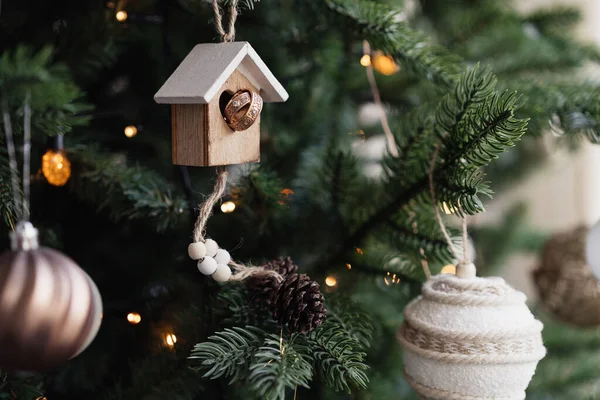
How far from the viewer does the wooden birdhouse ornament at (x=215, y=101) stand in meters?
0.44

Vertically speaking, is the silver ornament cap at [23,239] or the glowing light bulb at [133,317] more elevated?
the silver ornament cap at [23,239]

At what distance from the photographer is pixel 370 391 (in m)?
0.61

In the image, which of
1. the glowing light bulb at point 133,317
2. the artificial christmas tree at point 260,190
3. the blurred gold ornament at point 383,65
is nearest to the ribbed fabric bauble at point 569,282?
the artificial christmas tree at point 260,190

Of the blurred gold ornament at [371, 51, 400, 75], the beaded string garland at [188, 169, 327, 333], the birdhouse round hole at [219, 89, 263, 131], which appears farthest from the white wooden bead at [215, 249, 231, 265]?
the blurred gold ornament at [371, 51, 400, 75]

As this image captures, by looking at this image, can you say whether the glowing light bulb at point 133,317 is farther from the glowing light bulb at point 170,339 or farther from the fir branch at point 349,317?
the fir branch at point 349,317

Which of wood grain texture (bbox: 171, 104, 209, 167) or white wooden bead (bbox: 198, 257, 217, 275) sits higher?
wood grain texture (bbox: 171, 104, 209, 167)

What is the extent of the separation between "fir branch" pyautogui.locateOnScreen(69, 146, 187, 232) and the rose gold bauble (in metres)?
0.14

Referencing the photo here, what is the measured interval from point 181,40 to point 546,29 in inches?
20.1

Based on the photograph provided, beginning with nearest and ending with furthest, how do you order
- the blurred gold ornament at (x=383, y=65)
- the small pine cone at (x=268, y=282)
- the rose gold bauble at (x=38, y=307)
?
the rose gold bauble at (x=38, y=307) < the small pine cone at (x=268, y=282) < the blurred gold ornament at (x=383, y=65)

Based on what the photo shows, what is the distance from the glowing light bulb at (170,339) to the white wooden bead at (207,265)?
95mm

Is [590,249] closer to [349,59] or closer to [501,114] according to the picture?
[501,114]

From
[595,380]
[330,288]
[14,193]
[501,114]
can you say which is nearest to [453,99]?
[501,114]

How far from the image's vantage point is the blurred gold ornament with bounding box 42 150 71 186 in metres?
0.53

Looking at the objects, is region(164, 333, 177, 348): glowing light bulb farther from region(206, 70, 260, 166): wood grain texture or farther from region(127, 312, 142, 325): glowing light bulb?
region(206, 70, 260, 166): wood grain texture
